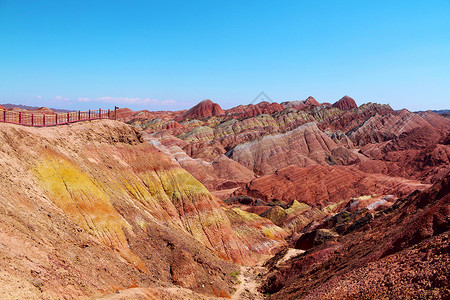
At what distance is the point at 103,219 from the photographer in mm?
25656

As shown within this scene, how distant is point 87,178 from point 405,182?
249 feet

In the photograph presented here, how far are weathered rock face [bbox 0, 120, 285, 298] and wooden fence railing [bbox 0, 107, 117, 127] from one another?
146 cm

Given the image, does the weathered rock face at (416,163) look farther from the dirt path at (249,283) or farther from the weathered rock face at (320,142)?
the dirt path at (249,283)

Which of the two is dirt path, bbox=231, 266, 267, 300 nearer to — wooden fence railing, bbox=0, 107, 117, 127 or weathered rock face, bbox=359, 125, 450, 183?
wooden fence railing, bbox=0, 107, 117, 127

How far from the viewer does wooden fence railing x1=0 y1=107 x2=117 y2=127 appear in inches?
1204

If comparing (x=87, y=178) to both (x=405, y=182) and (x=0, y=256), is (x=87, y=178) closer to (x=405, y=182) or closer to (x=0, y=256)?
(x=0, y=256)

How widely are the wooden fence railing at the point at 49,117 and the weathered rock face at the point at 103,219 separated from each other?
1462mm

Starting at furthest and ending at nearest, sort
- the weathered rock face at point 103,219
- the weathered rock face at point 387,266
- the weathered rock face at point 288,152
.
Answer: the weathered rock face at point 288,152, the weathered rock face at point 103,219, the weathered rock face at point 387,266

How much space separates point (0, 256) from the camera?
46.3 feet

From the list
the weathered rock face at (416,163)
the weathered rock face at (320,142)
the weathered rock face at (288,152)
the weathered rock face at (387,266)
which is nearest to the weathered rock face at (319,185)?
the weathered rock face at (416,163)

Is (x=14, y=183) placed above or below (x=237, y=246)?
above

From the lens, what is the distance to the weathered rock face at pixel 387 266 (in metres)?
14.3

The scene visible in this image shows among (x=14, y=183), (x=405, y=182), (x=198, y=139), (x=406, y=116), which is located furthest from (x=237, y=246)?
(x=406, y=116)

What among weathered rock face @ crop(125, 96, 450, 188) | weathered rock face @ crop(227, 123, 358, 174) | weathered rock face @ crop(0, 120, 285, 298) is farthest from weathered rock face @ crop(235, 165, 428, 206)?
weathered rock face @ crop(0, 120, 285, 298)
